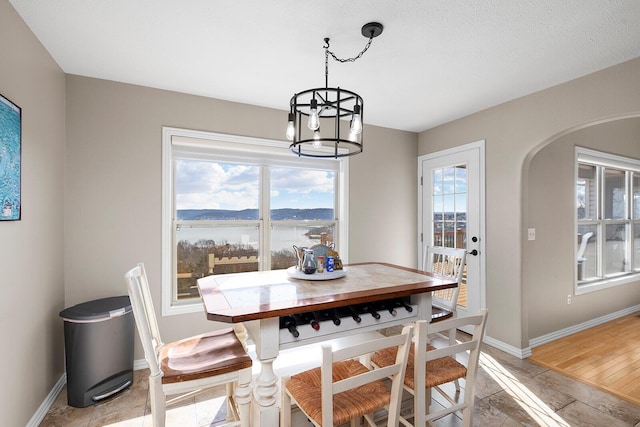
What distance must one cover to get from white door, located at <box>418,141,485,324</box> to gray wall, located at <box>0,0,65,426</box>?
383 cm

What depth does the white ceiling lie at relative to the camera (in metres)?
1.76

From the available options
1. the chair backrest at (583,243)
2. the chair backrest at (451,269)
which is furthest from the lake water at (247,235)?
the chair backrest at (583,243)

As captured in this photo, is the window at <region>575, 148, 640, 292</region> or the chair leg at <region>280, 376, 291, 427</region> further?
the window at <region>575, 148, 640, 292</region>

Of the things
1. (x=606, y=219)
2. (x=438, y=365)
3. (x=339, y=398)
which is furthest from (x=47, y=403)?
(x=606, y=219)

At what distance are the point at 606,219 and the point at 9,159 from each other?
19.9 ft

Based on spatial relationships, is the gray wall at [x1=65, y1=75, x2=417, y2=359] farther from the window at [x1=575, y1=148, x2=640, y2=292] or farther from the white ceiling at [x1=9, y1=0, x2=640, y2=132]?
the window at [x1=575, y1=148, x2=640, y2=292]

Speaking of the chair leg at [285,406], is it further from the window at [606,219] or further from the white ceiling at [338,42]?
the window at [606,219]

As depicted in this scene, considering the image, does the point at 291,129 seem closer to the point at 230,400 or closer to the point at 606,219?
the point at 230,400

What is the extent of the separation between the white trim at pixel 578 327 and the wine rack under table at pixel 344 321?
2051 millimetres

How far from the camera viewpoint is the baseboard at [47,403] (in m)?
2.00

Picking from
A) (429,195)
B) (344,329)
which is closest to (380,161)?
(429,195)

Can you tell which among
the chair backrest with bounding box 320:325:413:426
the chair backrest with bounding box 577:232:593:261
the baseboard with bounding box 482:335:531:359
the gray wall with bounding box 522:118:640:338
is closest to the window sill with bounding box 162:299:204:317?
the chair backrest with bounding box 320:325:413:426

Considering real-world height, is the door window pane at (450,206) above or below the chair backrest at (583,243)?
above

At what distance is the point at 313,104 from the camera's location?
68.2 inches
